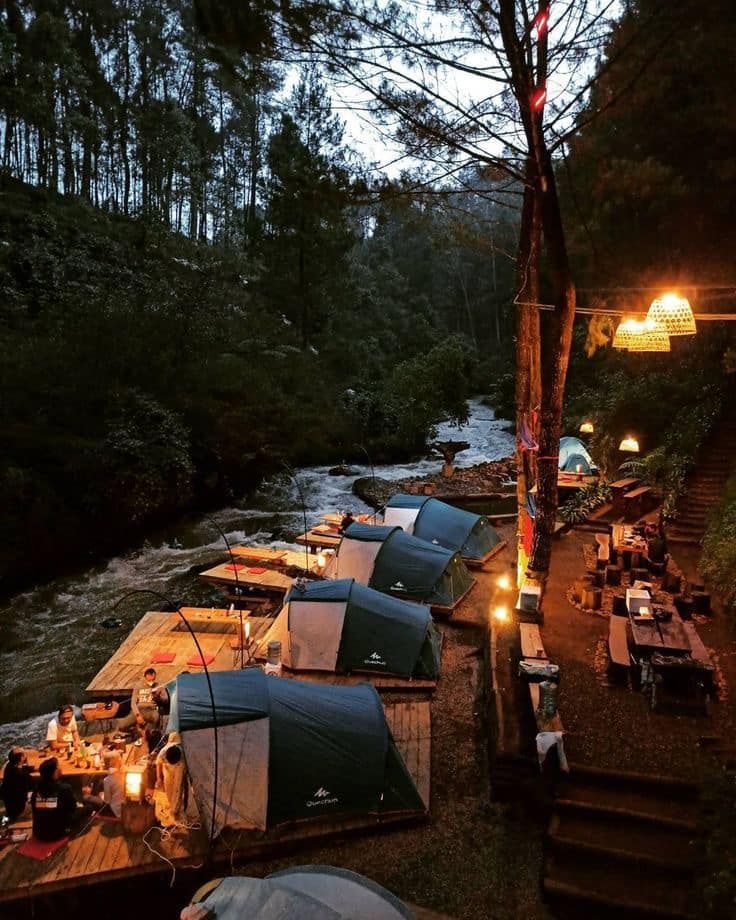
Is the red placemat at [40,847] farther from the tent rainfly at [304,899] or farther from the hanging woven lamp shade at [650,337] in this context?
the hanging woven lamp shade at [650,337]

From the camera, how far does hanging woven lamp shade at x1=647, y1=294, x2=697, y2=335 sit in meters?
7.80

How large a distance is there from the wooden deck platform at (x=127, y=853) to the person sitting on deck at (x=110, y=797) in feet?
0.45

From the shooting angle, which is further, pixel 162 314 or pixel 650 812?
pixel 162 314

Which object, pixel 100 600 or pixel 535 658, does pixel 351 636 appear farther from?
pixel 100 600

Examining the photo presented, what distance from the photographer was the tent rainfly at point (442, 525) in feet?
50.2

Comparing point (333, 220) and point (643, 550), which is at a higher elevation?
point (333, 220)

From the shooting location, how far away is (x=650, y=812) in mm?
6941

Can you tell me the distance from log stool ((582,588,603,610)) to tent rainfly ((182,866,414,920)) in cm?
809

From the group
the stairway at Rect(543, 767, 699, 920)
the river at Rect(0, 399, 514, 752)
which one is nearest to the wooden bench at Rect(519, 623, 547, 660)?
the stairway at Rect(543, 767, 699, 920)

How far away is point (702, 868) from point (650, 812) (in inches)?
38.2

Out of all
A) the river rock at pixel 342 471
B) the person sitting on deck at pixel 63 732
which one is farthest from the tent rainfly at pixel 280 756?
the river rock at pixel 342 471

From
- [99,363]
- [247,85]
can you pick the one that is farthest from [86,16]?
[247,85]

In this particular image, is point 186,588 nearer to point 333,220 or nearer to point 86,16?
point 333,220

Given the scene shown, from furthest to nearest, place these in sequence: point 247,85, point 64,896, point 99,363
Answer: point 99,363 → point 247,85 → point 64,896
